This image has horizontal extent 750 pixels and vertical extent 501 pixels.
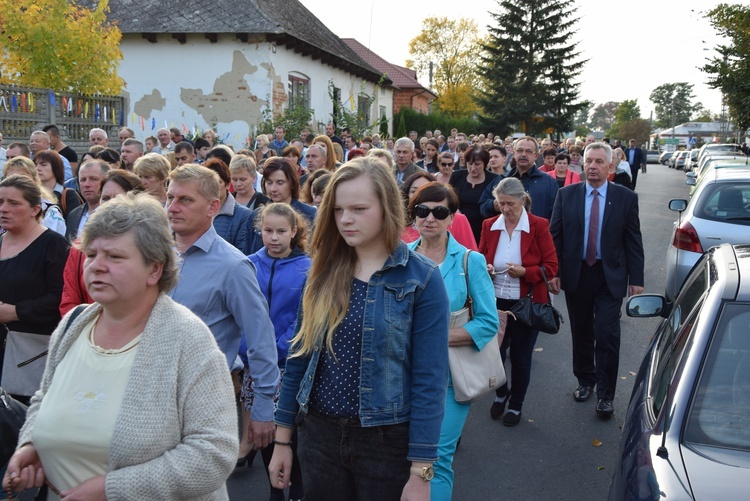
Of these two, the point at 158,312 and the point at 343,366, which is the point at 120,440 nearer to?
the point at 158,312

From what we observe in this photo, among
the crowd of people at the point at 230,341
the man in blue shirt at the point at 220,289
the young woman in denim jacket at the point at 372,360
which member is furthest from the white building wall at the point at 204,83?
the young woman in denim jacket at the point at 372,360

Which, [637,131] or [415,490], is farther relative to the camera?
[637,131]

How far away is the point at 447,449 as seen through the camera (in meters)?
3.54

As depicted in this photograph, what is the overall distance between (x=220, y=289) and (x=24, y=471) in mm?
1408

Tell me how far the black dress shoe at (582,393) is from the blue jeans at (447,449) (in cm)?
301

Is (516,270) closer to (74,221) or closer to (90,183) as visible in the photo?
(90,183)

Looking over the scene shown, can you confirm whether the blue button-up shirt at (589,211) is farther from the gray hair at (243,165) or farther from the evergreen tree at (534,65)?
the evergreen tree at (534,65)

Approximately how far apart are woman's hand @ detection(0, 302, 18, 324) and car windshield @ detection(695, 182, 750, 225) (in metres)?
6.89

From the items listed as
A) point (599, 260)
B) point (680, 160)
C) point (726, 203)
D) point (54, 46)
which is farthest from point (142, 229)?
point (680, 160)

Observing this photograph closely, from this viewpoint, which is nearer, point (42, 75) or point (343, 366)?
point (343, 366)

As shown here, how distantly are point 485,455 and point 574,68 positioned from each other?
48961 mm

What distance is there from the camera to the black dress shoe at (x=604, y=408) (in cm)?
598

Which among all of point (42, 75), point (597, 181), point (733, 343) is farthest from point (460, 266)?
point (42, 75)

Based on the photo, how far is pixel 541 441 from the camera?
18.4ft
